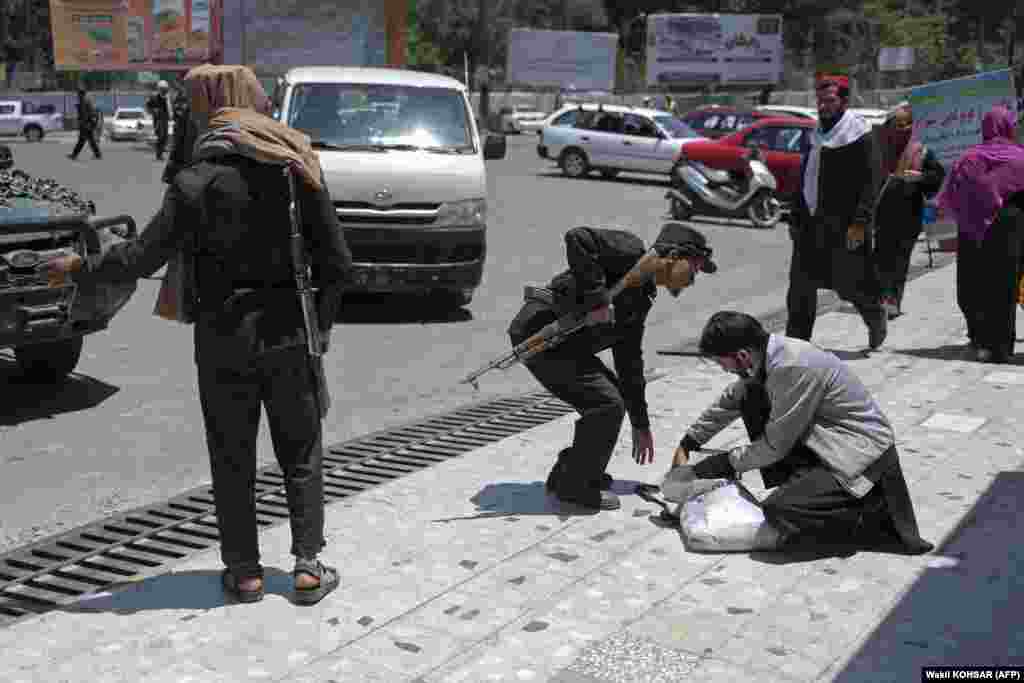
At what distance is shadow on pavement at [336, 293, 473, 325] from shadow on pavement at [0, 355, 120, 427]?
9.23ft

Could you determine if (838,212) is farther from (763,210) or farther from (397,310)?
(763,210)

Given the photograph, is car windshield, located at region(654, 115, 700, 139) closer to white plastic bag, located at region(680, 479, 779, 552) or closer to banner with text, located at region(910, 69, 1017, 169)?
banner with text, located at region(910, 69, 1017, 169)

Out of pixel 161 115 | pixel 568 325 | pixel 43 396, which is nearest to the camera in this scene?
pixel 568 325

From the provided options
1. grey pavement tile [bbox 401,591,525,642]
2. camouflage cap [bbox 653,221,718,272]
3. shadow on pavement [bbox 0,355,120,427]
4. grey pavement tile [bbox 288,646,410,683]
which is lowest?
shadow on pavement [bbox 0,355,120,427]

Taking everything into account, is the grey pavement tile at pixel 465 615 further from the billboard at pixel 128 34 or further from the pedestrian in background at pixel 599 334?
the billboard at pixel 128 34

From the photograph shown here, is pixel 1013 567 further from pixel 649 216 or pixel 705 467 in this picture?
pixel 649 216

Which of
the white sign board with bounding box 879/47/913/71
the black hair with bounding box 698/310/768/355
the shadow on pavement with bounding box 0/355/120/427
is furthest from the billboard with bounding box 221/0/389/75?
the white sign board with bounding box 879/47/913/71

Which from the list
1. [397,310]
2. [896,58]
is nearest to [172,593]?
[397,310]

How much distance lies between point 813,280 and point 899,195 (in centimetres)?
278

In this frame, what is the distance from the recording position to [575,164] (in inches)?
1097

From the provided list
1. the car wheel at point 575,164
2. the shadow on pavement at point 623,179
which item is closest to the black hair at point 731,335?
the shadow on pavement at point 623,179

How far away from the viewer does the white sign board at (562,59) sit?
2192 inches

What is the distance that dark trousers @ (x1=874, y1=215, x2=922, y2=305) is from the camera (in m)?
11.6

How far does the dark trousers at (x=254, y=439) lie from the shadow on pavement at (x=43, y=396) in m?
3.31
